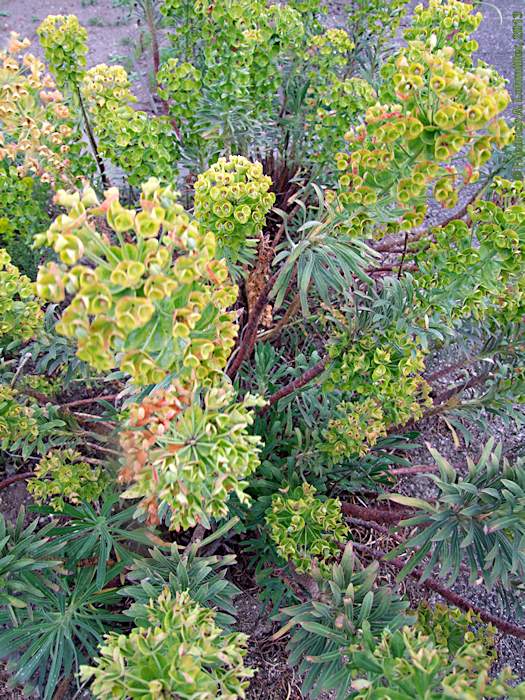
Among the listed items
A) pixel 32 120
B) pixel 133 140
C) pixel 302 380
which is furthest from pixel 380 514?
pixel 32 120

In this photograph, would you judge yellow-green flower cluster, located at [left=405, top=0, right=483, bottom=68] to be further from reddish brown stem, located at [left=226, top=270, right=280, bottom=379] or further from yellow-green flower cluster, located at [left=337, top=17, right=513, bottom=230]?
reddish brown stem, located at [left=226, top=270, right=280, bottom=379]

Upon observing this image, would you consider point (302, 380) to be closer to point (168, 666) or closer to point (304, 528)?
point (304, 528)

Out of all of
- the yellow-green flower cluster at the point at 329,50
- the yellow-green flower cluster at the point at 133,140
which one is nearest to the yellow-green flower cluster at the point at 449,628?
the yellow-green flower cluster at the point at 133,140

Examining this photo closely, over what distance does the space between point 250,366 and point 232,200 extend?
3.91 ft

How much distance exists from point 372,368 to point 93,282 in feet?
3.94

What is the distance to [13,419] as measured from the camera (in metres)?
1.99

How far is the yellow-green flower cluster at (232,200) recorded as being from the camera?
5.62ft

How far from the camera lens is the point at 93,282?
984 mm

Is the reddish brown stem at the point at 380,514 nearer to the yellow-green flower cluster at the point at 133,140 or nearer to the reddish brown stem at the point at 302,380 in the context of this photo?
the reddish brown stem at the point at 302,380

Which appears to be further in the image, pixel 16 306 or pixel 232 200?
pixel 16 306

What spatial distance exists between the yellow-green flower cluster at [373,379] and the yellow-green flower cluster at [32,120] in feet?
4.81

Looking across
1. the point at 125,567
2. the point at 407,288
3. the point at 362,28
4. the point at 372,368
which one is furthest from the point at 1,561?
the point at 362,28

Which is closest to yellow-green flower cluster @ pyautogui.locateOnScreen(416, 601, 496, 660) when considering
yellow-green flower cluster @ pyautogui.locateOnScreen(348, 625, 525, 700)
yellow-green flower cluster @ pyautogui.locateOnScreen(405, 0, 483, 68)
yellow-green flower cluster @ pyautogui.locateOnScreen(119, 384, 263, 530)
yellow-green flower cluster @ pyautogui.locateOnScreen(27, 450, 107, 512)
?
yellow-green flower cluster @ pyautogui.locateOnScreen(348, 625, 525, 700)

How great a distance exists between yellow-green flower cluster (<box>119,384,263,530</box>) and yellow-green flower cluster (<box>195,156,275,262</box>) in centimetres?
71
